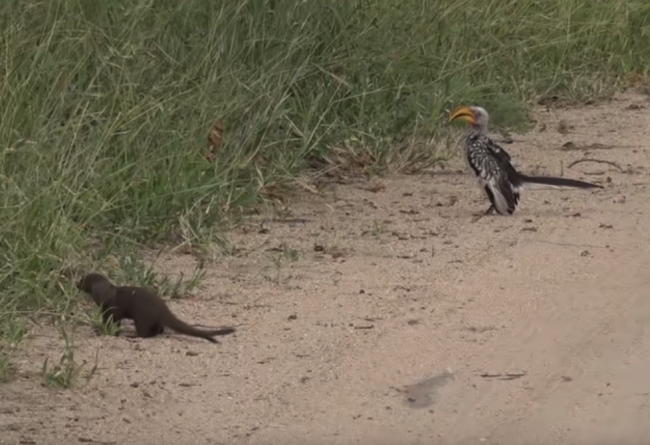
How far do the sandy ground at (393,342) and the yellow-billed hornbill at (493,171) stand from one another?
103 millimetres

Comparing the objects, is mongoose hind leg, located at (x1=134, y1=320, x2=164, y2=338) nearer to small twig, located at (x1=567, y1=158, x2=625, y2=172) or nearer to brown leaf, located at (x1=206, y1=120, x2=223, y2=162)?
brown leaf, located at (x1=206, y1=120, x2=223, y2=162)

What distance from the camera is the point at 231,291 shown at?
6.41 m

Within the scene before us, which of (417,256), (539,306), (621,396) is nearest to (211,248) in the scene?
(417,256)

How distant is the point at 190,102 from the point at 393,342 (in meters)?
2.03

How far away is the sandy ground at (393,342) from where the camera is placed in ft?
16.1

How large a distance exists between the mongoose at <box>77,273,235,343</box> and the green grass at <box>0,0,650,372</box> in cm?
14

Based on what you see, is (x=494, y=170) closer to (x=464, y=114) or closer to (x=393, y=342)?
(x=464, y=114)

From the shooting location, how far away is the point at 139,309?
227 inches

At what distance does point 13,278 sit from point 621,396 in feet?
7.06

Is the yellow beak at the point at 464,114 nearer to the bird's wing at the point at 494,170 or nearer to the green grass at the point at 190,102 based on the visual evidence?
the bird's wing at the point at 494,170

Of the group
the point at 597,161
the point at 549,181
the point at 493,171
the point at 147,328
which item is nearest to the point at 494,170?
the point at 493,171

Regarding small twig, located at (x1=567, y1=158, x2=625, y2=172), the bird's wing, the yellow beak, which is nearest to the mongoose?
the bird's wing

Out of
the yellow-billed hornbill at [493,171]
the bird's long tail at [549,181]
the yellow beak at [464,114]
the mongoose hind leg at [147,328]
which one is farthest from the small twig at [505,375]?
the yellow beak at [464,114]

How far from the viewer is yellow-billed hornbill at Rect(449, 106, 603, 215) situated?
304 inches
